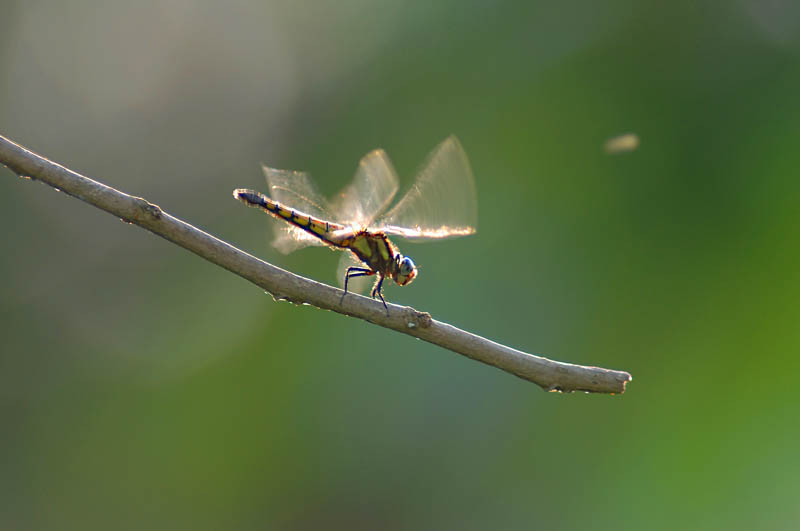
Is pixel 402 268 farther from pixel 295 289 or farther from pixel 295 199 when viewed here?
pixel 295 289

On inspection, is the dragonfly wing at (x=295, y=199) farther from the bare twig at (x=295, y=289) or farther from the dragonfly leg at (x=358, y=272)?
the bare twig at (x=295, y=289)

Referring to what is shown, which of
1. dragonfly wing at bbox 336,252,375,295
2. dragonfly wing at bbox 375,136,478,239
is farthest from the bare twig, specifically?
dragonfly wing at bbox 336,252,375,295

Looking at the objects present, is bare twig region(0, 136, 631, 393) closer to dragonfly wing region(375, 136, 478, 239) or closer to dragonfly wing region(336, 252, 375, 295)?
dragonfly wing region(375, 136, 478, 239)

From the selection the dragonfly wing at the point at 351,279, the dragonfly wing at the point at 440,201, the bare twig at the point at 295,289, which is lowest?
the bare twig at the point at 295,289

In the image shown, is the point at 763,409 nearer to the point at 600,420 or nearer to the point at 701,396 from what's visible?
the point at 701,396

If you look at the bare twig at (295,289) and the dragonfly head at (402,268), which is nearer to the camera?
the bare twig at (295,289)

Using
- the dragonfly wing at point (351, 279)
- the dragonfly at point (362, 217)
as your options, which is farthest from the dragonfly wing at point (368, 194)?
the dragonfly wing at point (351, 279)

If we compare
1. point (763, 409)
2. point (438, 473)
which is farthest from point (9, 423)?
point (763, 409)
